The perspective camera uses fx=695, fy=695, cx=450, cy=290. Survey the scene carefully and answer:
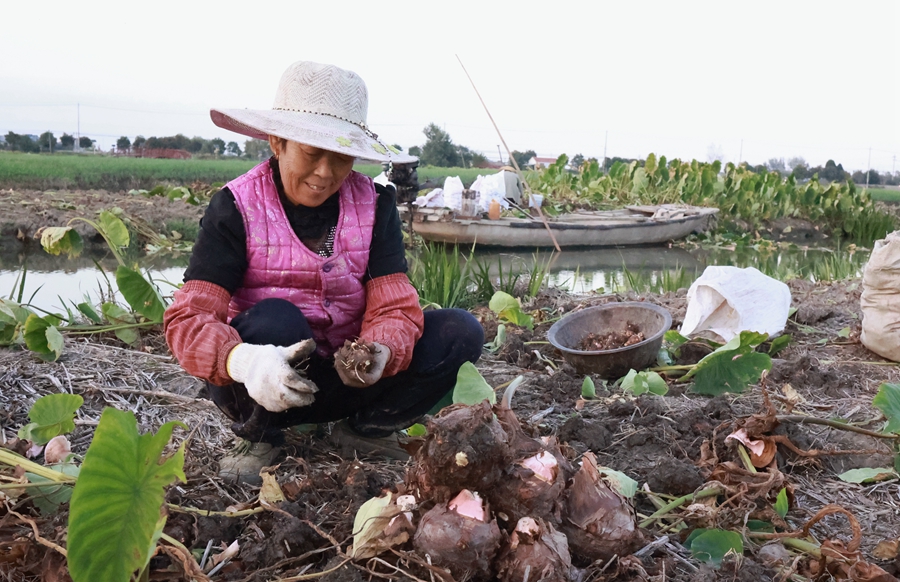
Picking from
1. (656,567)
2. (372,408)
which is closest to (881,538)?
(656,567)

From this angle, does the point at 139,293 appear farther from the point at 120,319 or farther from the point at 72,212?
the point at 72,212

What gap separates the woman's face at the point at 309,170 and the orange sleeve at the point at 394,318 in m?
0.26

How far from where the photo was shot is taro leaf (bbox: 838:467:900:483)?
1.57 metres

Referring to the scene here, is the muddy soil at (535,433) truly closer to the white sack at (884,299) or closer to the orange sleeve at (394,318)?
the white sack at (884,299)

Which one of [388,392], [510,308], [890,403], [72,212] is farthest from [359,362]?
[72,212]

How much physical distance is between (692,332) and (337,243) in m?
1.60

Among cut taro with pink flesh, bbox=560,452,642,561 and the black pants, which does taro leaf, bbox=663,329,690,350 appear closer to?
the black pants

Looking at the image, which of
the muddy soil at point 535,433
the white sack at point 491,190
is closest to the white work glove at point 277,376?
the muddy soil at point 535,433

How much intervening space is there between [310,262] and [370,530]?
70cm

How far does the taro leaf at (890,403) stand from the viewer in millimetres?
1437

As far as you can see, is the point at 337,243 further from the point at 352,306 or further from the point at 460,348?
the point at 460,348

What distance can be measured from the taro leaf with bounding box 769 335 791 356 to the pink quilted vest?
5.28 feet

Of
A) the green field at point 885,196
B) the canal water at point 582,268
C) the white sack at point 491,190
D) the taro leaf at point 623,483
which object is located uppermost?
the green field at point 885,196

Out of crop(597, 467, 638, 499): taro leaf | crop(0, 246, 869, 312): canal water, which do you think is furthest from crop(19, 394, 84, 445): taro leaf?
crop(0, 246, 869, 312): canal water
